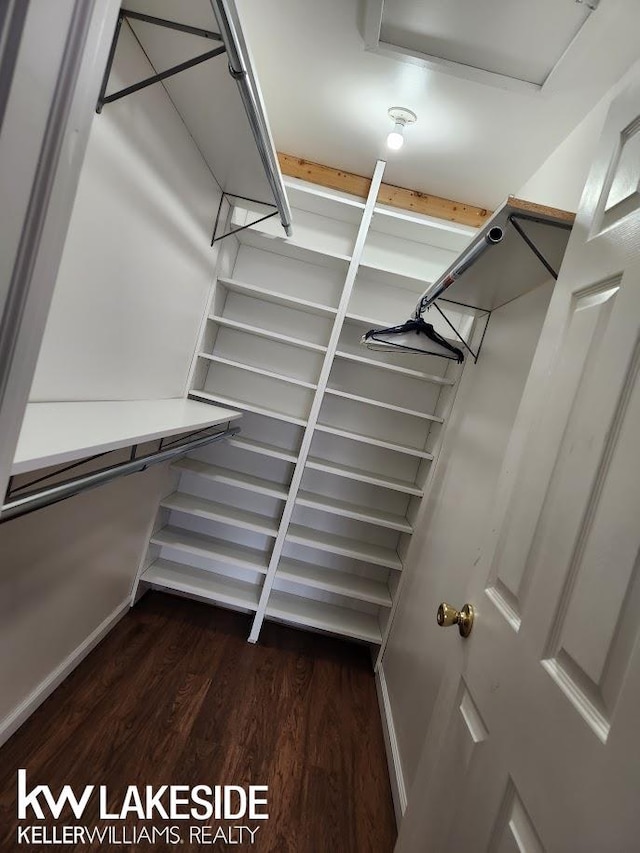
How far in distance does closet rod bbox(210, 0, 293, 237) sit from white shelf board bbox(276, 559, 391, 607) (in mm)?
2018

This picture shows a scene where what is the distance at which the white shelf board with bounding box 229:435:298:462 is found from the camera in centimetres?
291

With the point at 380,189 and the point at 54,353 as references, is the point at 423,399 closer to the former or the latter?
the point at 380,189

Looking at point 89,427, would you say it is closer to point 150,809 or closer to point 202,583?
point 150,809

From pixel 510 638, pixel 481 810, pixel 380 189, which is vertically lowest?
pixel 481 810

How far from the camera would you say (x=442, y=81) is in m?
2.01

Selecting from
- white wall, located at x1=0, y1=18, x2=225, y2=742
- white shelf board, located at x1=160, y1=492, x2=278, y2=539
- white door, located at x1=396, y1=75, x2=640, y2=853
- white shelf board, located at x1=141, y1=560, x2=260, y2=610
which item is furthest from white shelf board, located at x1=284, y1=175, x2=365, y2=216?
white shelf board, located at x1=141, y1=560, x2=260, y2=610

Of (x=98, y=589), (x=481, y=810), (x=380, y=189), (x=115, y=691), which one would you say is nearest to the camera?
(x=481, y=810)

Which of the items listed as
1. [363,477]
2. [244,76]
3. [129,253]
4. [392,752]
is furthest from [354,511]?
[244,76]

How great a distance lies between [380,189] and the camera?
3.05 m

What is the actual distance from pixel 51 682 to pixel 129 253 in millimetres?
1600

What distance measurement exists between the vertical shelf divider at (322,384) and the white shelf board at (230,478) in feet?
0.42

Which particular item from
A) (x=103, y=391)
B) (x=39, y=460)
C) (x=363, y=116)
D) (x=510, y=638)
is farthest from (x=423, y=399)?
(x=39, y=460)

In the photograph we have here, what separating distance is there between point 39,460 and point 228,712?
1820 mm

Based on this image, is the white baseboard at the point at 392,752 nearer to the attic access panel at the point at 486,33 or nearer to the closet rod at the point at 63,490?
the closet rod at the point at 63,490
